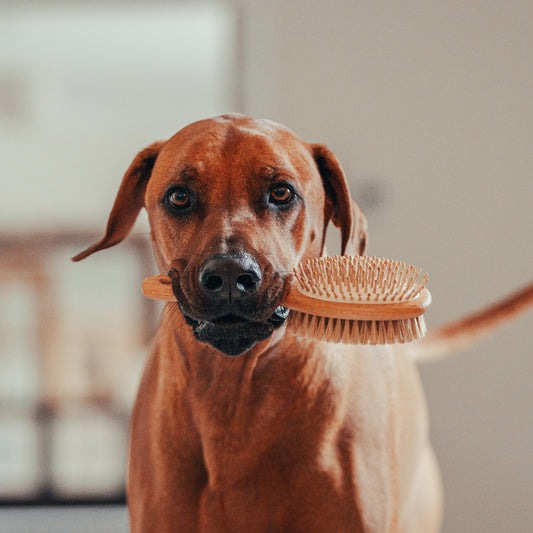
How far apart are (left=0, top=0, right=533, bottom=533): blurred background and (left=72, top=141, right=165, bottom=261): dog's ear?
2.89 ft

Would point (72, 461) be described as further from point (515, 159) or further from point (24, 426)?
point (515, 159)

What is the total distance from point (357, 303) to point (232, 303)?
0.50 ft

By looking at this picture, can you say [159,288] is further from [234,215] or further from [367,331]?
[367,331]

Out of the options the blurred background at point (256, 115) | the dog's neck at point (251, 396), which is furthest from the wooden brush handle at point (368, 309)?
the blurred background at point (256, 115)

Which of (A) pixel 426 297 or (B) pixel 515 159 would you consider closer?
(A) pixel 426 297

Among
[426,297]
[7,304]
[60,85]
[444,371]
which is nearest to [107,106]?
[60,85]

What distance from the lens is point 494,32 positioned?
1706 millimetres

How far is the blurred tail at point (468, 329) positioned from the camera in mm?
1318

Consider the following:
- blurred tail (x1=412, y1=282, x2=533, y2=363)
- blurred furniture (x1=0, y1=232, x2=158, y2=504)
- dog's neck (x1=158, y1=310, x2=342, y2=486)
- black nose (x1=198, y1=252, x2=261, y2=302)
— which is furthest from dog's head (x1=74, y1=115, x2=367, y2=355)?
blurred furniture (x1=0, y1=232, x2=158, y2=504)

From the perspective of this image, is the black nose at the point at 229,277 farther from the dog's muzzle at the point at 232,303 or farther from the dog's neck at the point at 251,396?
the dog's neck at the point at 251,396

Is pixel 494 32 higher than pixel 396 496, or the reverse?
pixel 494 32

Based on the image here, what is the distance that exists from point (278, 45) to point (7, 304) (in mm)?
1354

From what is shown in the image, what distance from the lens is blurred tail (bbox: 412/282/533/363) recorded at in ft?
4.33

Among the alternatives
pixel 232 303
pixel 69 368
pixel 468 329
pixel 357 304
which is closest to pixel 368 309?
Result: pixel 357 304
